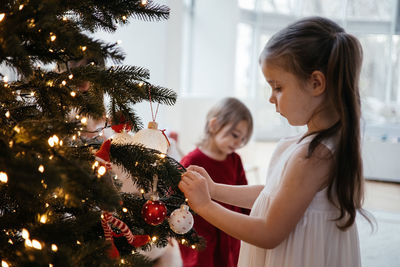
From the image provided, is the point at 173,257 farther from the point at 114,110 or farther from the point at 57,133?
the point at 57,133

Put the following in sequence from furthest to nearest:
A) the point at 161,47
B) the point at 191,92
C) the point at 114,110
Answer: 1. the point at 191,92
2. the point at 161,47
3. the point at 114,110

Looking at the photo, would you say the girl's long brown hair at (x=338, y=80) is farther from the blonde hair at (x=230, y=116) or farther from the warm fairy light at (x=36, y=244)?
the blonde hair at (x=230, y=116)

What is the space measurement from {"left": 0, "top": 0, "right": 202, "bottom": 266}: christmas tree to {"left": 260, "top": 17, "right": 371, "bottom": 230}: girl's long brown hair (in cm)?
35

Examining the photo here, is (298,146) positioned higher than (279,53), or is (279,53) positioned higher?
(279,53)

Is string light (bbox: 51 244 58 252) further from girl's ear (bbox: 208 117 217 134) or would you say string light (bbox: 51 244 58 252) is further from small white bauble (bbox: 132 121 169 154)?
girl's ear (bbox: 208 117 217 134)

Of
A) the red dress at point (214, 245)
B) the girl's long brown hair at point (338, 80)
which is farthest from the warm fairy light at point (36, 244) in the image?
the red dress at point (214, 245)

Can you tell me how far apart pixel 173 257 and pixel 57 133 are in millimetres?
2301

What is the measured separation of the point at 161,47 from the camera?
13.7 ft

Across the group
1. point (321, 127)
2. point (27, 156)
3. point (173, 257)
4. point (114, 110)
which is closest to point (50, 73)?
point (114, 110)

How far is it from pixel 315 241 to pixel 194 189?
1.14 ft

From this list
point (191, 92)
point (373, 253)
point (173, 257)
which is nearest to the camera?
point (173, 257)

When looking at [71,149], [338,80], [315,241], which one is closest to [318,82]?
[338,80]

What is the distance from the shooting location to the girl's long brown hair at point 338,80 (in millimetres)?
1071

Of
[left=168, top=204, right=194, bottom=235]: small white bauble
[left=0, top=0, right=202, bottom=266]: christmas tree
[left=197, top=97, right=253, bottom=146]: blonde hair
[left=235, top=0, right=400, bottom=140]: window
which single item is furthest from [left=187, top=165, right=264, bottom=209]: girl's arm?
[left=235, top=0, right=400, bottom=140]: window
